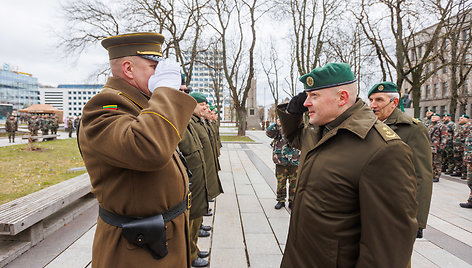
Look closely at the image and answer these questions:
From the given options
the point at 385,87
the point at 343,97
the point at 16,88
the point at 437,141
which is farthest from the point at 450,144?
the point at 16,88

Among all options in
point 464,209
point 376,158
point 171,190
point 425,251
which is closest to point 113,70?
point 171,190

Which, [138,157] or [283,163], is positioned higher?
[138,157]

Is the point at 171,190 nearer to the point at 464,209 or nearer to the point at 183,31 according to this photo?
the point at 464,209

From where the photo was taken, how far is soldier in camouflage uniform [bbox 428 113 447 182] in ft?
28.5

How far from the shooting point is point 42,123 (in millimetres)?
18750

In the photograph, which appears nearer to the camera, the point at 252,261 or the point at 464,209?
the point at 252,261

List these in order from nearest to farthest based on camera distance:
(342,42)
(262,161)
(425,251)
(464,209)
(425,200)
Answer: (425,200)
(425,251)
(464,209)
(262,161)
(342,42)

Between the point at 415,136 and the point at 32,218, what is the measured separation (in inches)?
177

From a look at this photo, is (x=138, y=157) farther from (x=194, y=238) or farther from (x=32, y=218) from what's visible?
(x=32, y=218)

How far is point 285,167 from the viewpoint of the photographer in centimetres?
564

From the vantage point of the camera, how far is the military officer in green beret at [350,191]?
4.59ft

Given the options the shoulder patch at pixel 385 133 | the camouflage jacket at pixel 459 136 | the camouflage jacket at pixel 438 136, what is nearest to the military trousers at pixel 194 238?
the shoulder patch at pixel 385 133

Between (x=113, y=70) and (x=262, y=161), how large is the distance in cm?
1015

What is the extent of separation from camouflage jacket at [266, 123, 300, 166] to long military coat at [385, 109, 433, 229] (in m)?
2.61
